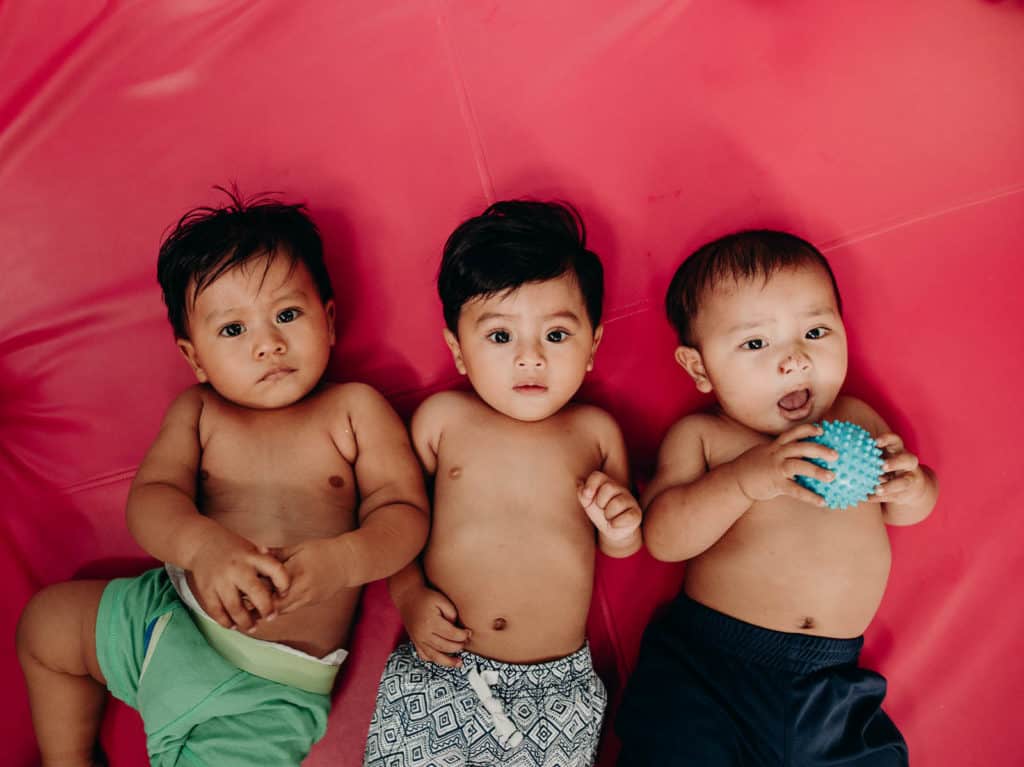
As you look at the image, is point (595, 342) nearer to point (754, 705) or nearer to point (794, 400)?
point (794, 400)

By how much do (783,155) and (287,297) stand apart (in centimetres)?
105

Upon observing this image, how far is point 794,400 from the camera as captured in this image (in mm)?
1492

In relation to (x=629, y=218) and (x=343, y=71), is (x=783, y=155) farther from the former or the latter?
(x=343, y=71)

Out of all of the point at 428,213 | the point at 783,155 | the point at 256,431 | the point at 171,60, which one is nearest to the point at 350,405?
the point at 256,431

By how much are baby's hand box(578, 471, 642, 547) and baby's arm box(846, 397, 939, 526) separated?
1.31 feet

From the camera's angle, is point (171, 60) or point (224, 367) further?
point (171, 60)

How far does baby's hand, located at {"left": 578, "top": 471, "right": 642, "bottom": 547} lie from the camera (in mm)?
1414

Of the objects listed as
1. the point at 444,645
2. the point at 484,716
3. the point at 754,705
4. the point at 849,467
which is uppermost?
the point at 849,467

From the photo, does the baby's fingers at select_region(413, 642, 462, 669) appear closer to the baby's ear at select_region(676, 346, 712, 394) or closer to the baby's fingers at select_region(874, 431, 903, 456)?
the baby's ear at select_region(676, 346, 712, 394)

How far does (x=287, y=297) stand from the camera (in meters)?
1.50

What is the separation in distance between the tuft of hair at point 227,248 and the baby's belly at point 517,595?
0.59 metres

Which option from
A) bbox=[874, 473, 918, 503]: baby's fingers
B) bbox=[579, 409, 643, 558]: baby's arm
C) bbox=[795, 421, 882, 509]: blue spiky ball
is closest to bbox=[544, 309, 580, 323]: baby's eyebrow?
bbox=[579, 409, 643, 558]: baby's arm

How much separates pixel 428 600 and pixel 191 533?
43 cm

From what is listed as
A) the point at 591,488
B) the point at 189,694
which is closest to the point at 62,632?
the point at 189,694
